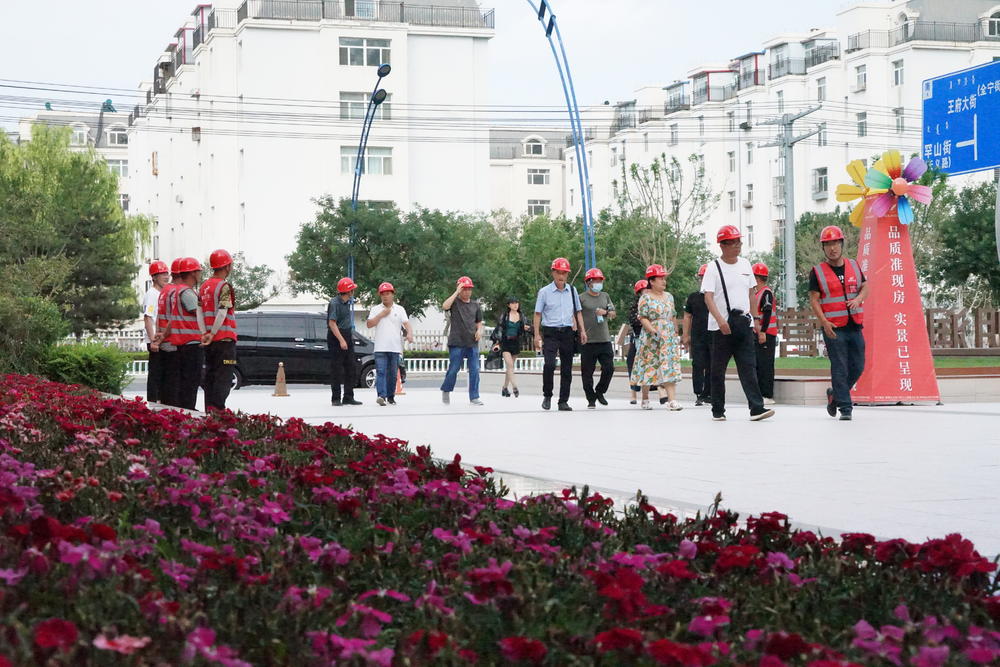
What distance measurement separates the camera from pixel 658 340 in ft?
→ 58.9

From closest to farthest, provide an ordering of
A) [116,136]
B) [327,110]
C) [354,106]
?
[327,110] < [354,106] < [116,136]

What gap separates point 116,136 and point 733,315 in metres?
106

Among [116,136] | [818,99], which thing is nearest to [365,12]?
[818,99]

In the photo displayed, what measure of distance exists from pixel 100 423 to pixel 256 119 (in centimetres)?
5460

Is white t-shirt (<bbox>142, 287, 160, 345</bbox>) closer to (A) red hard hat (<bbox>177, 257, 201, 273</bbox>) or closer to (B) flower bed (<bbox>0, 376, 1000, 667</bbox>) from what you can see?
(A) red hard hat (<bbox>177, 257, 201, 273</bbox>)

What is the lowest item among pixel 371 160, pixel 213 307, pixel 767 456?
pixel 767 456

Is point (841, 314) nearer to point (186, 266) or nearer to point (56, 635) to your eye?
point (186, 266)

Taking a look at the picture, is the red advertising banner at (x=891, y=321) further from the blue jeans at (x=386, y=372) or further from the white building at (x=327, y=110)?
the white building at (x=327, y=110)

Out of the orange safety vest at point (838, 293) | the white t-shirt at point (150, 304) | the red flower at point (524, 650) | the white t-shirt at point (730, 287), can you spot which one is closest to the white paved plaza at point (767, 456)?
the orange safety vest at point (838, 293)

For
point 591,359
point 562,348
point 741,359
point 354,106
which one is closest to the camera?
point 741,359

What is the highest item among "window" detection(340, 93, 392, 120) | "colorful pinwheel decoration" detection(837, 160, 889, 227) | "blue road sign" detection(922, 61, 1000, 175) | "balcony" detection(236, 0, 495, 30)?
"balcony" detection(236, 0, 495, 30)

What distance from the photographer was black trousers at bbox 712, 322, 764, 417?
573 inches

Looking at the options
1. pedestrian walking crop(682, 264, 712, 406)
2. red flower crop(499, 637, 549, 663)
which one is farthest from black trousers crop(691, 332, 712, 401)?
red flower crop(499, 637, 549, 663)

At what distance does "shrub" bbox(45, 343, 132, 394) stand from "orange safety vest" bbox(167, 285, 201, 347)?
13.0 feet
